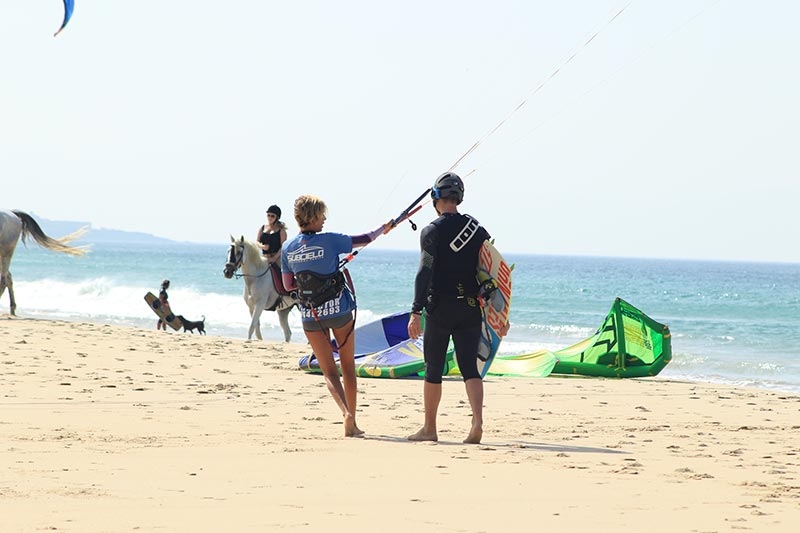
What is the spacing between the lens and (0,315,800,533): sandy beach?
4.52m

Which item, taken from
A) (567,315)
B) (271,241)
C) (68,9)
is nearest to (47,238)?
(271,241)

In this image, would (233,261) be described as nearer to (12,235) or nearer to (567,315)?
(12,235)

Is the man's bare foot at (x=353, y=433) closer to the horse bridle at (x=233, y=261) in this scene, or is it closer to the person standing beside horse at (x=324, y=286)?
the person standing beside horse at (x=324, y=286)

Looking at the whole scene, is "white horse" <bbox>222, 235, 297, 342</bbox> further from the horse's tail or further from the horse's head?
the horse's tail

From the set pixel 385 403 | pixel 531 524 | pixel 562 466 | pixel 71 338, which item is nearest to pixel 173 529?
pixel 531 524

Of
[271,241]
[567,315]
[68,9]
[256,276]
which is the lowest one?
[567,315]

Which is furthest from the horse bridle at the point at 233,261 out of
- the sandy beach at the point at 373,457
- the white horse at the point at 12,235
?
the sandy beach at the point at 373,457

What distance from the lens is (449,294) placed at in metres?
6.71

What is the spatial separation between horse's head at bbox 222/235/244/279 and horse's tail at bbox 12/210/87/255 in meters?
3.37

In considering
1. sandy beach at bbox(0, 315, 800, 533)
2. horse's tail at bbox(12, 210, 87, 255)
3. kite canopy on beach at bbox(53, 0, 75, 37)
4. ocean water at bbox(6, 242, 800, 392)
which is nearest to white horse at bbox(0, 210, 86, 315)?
horse's tail at bbox(12, 210, 87, 255)

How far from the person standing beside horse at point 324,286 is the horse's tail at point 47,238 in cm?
1120

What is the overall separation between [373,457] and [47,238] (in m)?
13.5

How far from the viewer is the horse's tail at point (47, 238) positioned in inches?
695

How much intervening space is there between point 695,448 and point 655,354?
563cm
